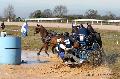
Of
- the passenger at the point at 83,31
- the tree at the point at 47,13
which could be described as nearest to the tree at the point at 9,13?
the tree at the point at 47,13

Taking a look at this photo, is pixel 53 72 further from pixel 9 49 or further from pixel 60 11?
pixel 60 11

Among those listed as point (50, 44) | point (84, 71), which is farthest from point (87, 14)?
point (84, 71)

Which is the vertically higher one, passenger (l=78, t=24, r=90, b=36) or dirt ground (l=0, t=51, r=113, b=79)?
passenger (l=78, t=24, r=90, b=36)

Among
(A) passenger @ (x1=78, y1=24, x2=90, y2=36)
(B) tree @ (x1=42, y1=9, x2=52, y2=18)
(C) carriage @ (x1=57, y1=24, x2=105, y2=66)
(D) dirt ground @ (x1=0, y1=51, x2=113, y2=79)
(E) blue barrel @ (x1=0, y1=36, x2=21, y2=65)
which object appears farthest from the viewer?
(B) tree @ (x1=42, y1=9, x2=52, y2=18)

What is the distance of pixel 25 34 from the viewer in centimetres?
4066

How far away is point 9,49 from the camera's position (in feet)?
64.0

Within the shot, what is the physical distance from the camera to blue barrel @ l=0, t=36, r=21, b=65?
758 inches

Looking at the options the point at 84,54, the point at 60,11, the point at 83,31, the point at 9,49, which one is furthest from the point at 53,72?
the point at 60,11

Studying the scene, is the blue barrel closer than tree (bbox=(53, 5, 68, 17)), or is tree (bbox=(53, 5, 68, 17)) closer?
the blue barrel

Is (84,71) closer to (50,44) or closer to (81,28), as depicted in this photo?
(81,28)

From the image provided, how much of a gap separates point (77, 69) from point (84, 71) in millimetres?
552

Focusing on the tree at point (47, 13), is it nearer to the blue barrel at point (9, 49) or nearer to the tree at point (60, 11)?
the tree at point (60, 11)

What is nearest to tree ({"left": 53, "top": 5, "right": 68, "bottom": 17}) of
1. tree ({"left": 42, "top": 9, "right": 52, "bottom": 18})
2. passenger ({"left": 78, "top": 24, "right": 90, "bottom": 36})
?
tree ({"left": 42, "top": 9, "right": 52, "bottom": 18})

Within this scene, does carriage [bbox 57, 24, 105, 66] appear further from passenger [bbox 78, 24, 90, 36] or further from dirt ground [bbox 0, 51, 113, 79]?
dirt ground [bbox 0, 51, 113, 79]
